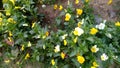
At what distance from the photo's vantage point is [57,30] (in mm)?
3412

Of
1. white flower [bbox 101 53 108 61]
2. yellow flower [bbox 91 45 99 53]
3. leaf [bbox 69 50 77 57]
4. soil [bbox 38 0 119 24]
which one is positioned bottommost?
white flower [bbox 101 53 108 61]

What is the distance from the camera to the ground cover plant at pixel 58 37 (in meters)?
2.95

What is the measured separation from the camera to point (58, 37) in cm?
314

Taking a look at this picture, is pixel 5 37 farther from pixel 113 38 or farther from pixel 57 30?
pixel 113 38

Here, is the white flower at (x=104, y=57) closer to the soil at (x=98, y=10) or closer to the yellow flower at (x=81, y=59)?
the yellow flower at (x=81, y=59)

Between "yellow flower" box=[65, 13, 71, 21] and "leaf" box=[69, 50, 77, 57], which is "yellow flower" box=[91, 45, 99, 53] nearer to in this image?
"leaf" box=[69, 50, 77, 57]

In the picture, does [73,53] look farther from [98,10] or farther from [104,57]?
[98,10]

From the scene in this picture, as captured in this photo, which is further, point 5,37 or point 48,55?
point 5,37

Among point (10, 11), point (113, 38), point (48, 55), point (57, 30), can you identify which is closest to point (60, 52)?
point (48, 55)

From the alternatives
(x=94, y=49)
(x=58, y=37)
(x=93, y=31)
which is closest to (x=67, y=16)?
(x=58, y=37)

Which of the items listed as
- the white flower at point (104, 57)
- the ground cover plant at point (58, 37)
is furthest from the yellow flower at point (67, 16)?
the white flower at point (104, 57)

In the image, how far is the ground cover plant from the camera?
9.66 feet

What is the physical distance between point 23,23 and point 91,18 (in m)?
0.83

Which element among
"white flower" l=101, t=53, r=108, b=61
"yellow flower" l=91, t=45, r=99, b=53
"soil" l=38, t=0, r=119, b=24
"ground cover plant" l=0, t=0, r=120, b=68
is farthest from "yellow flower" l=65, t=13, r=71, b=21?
"white flower" l=101, t=53, r=108, b=61
